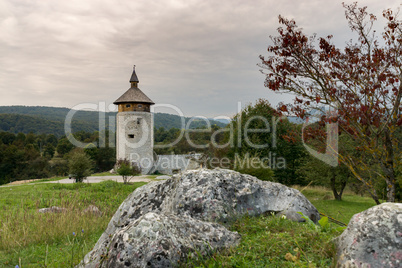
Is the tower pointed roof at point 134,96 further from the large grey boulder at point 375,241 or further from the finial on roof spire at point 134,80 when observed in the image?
the large grey boulder at point 375,241

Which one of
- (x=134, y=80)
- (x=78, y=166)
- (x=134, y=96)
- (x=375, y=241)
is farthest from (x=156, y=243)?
(x=134, y=80)

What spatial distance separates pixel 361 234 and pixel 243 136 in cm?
2496

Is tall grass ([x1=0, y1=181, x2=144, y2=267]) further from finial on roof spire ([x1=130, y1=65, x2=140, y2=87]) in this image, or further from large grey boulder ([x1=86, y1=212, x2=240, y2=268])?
finial on roof spire ([x1=130, y1=65, x2=140, y2=87])

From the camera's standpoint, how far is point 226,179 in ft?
16.1

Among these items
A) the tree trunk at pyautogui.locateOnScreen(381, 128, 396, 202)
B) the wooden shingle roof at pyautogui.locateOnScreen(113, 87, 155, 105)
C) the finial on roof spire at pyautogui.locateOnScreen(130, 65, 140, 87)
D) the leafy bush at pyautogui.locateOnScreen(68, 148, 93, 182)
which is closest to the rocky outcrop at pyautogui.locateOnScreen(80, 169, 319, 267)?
the tree trunk at pyautogui.locateOnScreen(381, 128, 396, 202)

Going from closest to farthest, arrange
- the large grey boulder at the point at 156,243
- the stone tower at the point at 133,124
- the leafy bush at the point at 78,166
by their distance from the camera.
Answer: the large grey boulder at the point at 156,243 → the leafy bush at the point at 78,166 → the stone tower at the point at 133,124

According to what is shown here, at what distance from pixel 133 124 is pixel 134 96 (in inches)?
152

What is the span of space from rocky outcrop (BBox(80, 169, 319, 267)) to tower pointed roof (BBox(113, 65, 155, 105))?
3638 cm

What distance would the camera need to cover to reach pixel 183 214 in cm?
400

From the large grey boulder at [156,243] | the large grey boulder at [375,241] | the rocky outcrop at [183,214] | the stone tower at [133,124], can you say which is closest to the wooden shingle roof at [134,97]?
the stone tower at [133,124]

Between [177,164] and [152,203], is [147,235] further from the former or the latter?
[177,164]

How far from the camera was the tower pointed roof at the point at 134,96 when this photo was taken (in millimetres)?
40431

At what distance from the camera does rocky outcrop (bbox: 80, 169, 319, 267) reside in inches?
109

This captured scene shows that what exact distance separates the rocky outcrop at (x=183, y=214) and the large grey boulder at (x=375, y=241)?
4.07ft
